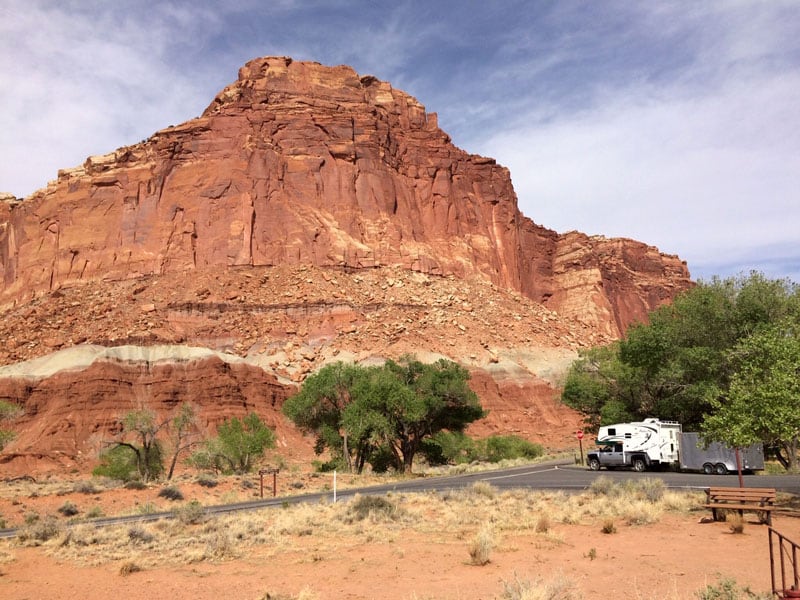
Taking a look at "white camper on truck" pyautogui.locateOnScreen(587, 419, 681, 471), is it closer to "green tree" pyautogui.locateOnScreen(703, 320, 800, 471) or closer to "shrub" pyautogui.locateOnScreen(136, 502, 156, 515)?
"green tree" pyautogui.locateOnScreen(703, 320, 800, 471)

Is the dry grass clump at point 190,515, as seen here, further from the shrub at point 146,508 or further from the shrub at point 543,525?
the shrub at point 543,525

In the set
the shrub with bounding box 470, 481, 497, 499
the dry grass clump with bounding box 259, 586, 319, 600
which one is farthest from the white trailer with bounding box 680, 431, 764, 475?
the dry grass clump with bounding box 259, 586, 319, 600

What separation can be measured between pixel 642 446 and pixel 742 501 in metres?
17.4

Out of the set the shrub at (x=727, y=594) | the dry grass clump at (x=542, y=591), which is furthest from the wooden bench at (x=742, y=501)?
the dry grass clump at (x=542, y=591)

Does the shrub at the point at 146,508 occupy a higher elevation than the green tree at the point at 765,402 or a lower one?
lower

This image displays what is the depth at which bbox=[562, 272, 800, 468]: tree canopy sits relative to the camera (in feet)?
81.1

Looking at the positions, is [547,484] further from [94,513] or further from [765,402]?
[94,513]

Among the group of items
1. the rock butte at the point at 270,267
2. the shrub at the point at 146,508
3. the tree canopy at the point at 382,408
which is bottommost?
the shrub at the point at 146,508

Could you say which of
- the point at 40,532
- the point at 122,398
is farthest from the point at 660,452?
the point at 122,398

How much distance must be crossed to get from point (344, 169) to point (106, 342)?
136ft

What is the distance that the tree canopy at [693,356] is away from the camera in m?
24.7

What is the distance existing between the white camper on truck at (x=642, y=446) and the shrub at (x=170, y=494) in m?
19.9

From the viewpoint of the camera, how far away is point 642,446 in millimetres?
31984

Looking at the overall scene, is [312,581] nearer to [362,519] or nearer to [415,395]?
[362,519]
